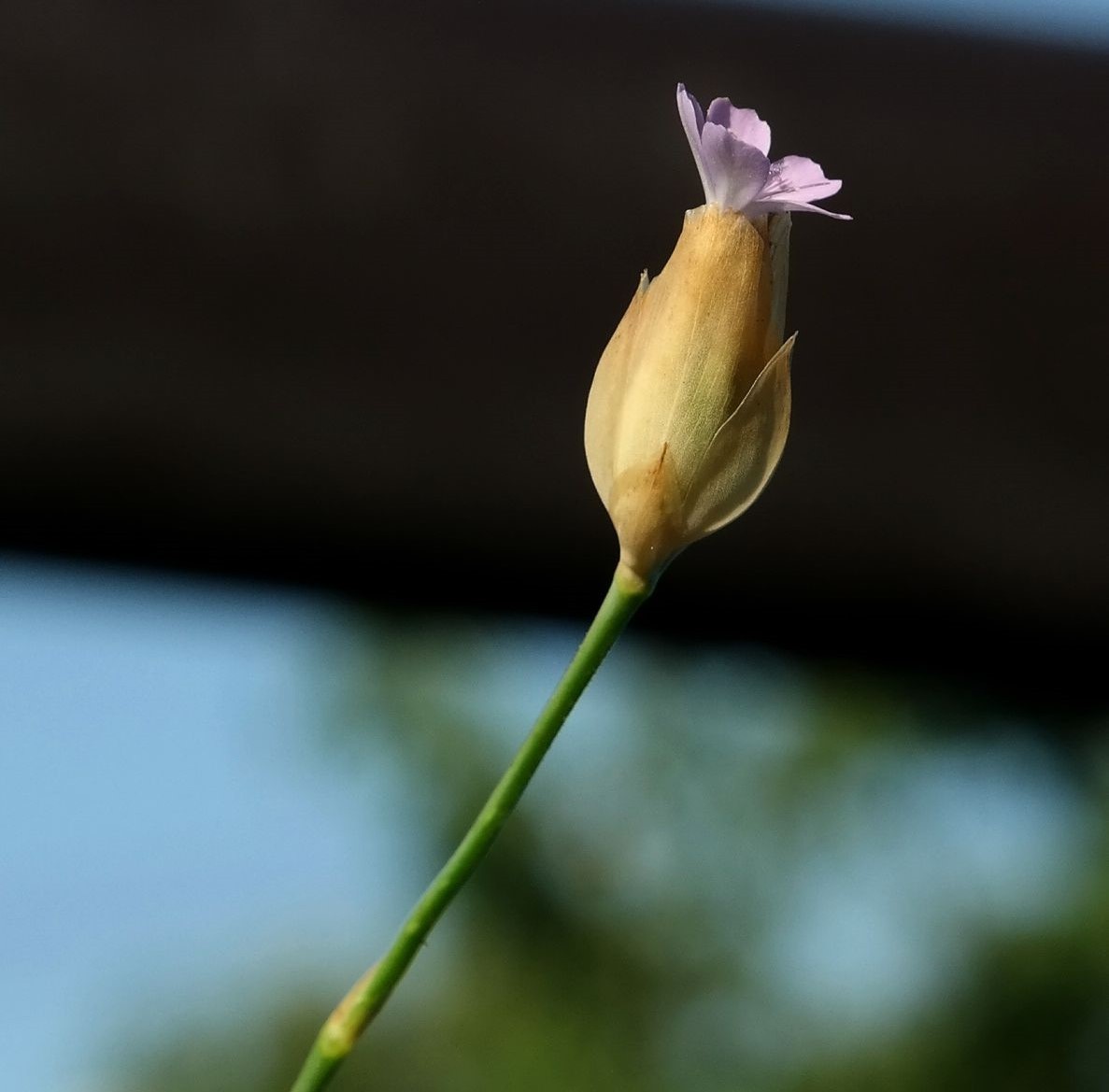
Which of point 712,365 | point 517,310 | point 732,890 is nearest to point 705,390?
point 712,365

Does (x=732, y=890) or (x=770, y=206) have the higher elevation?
(x=770, y=206)

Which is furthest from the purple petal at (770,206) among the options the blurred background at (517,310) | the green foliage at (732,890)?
the green foliage at (732,890)

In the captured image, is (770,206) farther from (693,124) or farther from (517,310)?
(517,310)

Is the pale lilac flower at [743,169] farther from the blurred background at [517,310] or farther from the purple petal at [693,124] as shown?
the blurred background at [517,310]

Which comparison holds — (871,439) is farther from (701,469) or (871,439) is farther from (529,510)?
(701,469)

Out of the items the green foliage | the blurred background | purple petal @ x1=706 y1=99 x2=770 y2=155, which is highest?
purple petal @ x1=706 y1=99 x2=770 y2=155

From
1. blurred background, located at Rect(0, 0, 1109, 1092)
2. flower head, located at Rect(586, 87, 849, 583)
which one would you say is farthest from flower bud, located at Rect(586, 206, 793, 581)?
blurred background, located at Rect(0, 0, 1109, 1092)

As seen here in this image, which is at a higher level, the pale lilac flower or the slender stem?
the pale lilac flower

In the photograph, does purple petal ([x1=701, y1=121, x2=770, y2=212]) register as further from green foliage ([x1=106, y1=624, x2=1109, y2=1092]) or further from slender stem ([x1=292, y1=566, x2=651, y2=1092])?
green foliage ([x1=106, y1=624, x2=1109, y2=1092])
